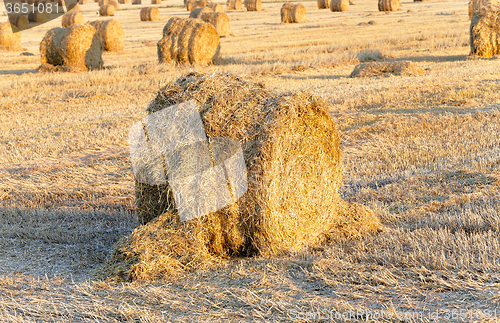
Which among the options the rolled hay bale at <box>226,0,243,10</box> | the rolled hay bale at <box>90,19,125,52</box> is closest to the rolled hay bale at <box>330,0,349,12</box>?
the rolled hay bale at <box>226,0,243,10</box>

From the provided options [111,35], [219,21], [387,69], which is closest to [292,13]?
[219,21]

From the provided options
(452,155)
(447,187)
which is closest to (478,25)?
(452,155)

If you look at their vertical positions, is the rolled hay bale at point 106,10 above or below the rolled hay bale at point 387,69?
above

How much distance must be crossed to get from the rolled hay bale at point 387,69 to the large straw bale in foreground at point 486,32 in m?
4.46

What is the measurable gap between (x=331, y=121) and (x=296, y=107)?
1.92 ft

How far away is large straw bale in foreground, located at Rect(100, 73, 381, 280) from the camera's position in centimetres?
479

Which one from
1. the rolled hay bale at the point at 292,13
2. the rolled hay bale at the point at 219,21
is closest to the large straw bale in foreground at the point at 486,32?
the rolled hay bale at the point at 219,21

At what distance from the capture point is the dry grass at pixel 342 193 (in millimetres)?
3938

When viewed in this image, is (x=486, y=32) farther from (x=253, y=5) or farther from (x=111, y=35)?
(x=253, y=5)

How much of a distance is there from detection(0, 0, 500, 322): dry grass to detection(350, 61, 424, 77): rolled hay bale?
0.57 metres

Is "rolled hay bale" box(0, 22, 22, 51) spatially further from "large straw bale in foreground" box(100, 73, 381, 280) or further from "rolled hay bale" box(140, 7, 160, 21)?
"large straw bale in foreground" box(100, 73, 381, 280)

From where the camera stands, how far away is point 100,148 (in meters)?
9.45

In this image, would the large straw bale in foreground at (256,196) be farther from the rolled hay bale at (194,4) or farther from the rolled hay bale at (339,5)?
the rolled hay bale at (194,4)

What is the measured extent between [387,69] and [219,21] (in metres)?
15.1
